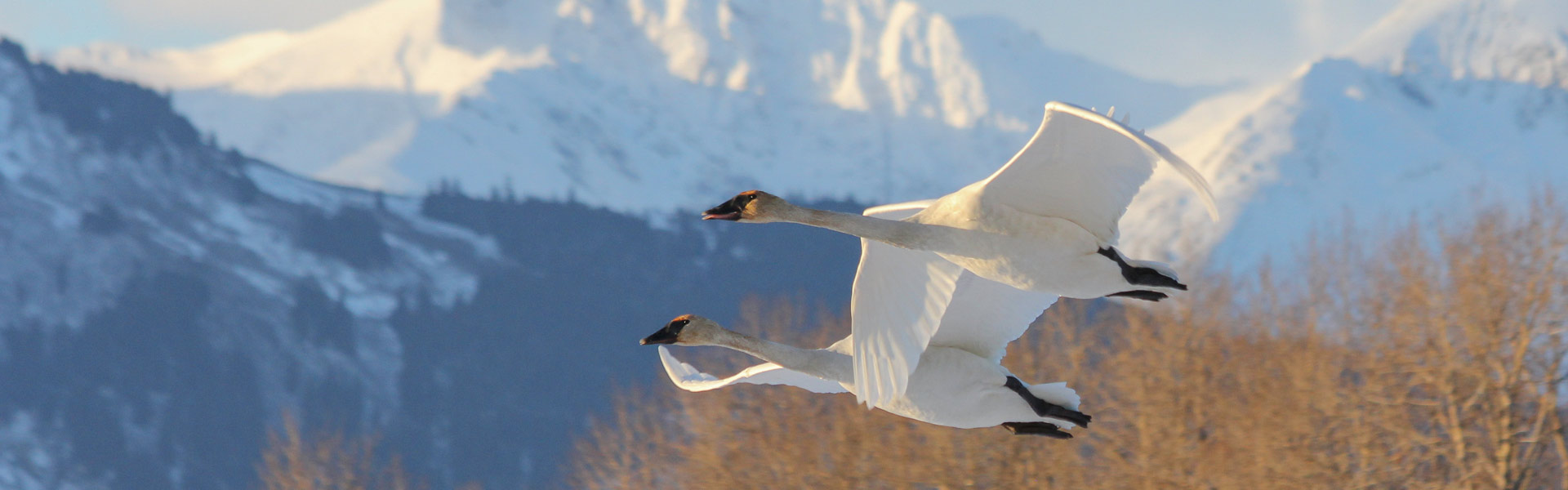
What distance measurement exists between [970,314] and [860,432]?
40.0 ft

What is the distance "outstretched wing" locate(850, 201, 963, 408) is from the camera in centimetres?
709

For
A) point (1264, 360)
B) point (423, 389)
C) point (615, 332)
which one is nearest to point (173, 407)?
point (423, 389)

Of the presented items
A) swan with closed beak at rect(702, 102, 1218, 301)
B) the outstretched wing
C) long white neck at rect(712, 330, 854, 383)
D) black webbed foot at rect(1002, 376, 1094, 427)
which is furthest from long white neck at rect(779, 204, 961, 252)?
black webbed foot at rect(1002, 376, 1094, 427)

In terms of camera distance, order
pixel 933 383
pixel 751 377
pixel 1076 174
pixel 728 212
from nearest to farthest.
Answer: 1. pixel 728 212
2. pixel 1076 174
3. pixel 933 383
4. pixel 751 377

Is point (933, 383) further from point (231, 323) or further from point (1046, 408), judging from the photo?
point (231, 323)

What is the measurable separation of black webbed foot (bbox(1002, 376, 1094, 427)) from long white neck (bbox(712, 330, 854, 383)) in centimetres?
95

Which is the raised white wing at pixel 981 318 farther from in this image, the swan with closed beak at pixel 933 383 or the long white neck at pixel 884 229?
the long white neck at pixel 884 229

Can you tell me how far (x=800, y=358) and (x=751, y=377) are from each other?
436 mm

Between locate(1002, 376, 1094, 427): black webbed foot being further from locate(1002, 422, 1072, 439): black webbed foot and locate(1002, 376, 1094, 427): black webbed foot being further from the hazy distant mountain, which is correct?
the hazy distant mountain

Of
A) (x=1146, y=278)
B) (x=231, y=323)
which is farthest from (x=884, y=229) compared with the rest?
(x=231, y=323)

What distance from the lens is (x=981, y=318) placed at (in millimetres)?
8867

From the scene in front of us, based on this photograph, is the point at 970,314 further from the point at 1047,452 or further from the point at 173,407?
the point at 173,407

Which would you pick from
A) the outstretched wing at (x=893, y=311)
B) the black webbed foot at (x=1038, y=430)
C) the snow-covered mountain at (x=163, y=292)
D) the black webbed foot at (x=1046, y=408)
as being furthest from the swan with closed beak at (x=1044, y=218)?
the snow-covered mountain at (x=163, y=292)

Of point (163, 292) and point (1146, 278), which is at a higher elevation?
point (163, 292)
